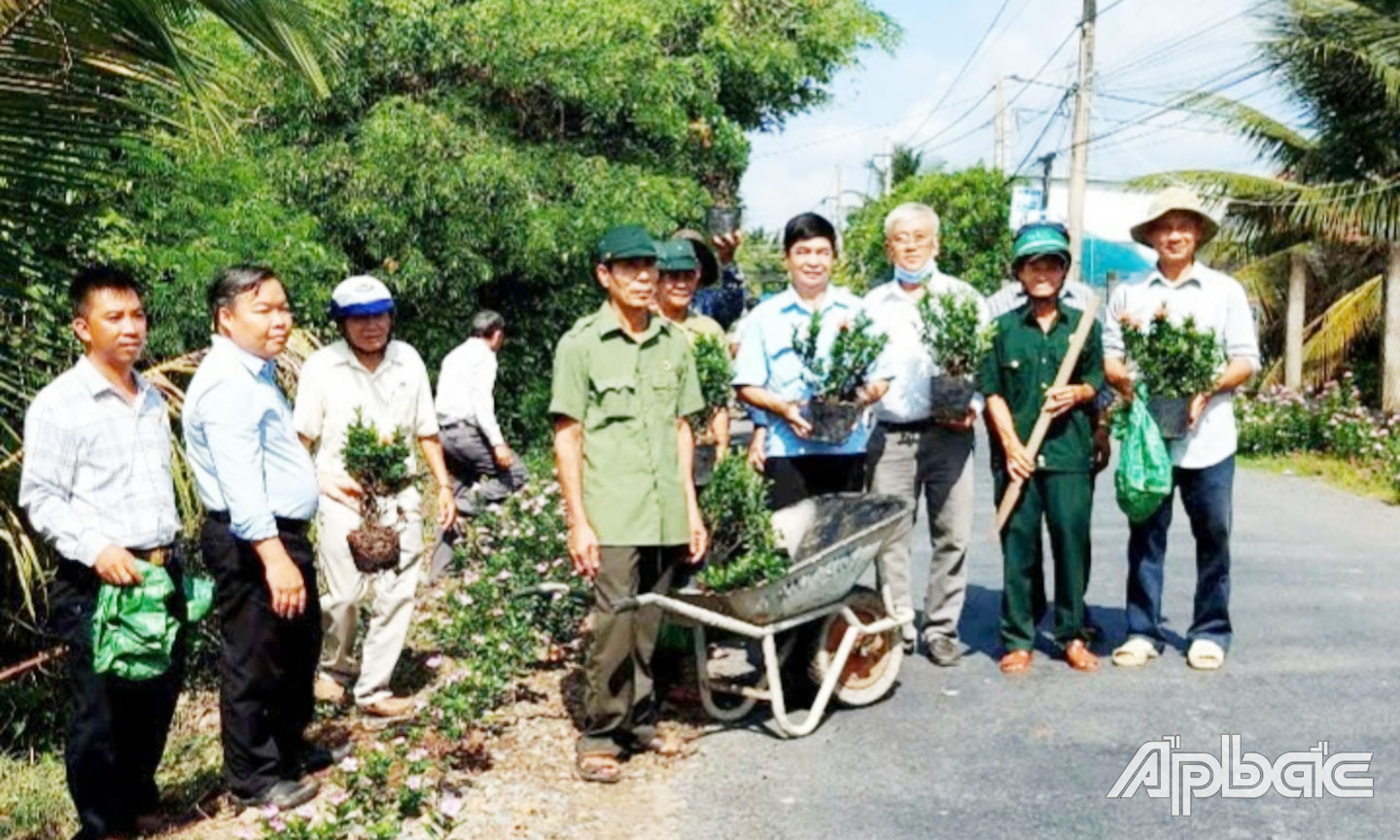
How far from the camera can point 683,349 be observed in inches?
196

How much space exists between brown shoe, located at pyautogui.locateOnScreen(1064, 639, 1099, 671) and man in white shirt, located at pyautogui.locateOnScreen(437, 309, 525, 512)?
4002mm

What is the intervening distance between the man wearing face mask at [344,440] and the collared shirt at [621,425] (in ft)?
3.03

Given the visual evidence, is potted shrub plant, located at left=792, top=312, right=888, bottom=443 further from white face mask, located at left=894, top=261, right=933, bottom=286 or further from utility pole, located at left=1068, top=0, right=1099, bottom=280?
utility pole, located at left=1068, top=0, right=1099, bottom=280

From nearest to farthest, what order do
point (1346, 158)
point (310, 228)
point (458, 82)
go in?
point (310, 228)
point (458, 82)
point (1346, 158)

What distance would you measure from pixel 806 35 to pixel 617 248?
14138 mm

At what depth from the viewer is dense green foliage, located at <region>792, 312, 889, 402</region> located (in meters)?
5.36

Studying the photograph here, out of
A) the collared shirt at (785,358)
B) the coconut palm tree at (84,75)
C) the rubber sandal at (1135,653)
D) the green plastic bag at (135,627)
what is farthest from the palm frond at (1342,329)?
the green plastic bag at (135,627)

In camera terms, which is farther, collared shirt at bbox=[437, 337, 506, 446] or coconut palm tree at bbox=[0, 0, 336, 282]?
collared shirt at bbox=[437, 337, 506, 446]

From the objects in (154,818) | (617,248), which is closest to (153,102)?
(617,248)

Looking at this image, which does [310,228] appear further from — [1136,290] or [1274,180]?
[1274,180]

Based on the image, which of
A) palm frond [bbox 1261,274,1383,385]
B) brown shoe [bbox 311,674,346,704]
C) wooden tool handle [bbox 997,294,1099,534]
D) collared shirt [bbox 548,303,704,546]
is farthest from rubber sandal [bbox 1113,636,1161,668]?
palm frond [bbox 1261,274,1383,385]

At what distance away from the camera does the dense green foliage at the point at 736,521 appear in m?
4.90

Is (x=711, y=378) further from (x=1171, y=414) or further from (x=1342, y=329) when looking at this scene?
(x=1342, y=329)

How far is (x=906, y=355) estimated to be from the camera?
19.2 feet
